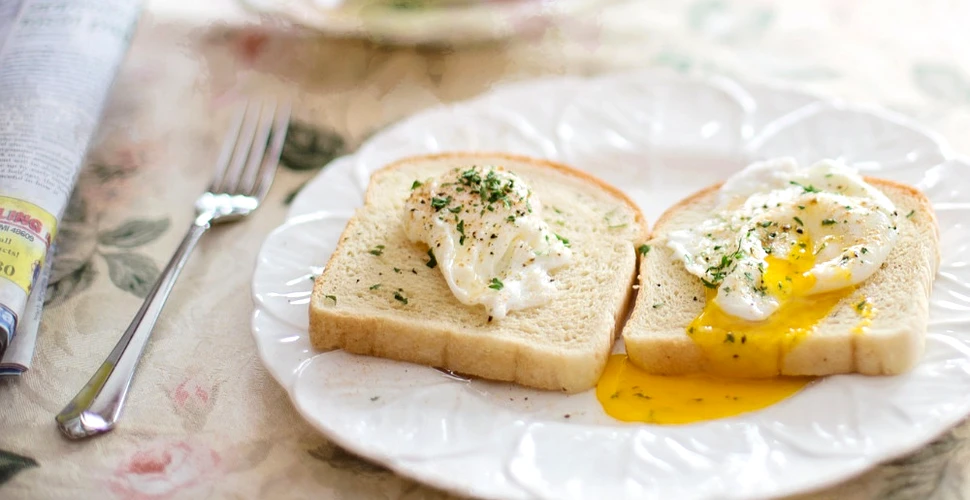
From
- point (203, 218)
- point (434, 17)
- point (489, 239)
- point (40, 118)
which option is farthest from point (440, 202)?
point (40, 118)

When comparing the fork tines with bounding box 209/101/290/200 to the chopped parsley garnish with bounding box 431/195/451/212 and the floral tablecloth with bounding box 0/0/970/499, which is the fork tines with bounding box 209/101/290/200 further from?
the chopped parsley garnish with bounding box 431/195/451/212

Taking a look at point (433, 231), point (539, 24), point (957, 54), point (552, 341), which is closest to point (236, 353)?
point (433, 231)

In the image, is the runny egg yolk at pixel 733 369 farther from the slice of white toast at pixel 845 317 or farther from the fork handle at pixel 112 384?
the fork handle at pixel 112 384

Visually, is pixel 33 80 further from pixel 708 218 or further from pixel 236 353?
pixel 708 218

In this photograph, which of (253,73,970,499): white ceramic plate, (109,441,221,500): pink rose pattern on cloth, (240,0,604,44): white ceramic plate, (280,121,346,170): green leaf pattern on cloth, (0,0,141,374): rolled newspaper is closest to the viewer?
(253,73,970,499): white ceramic plate

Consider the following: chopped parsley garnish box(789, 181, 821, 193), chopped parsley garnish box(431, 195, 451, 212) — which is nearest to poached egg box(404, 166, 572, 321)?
chopped parsley garnish box(431, 195, 451, 212)
